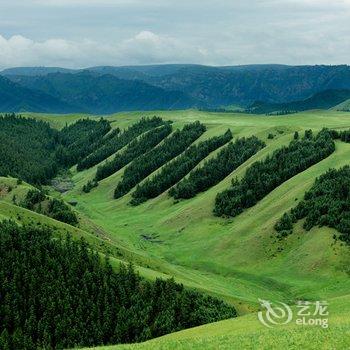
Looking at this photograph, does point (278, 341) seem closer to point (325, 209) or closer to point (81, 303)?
point (81, 303)

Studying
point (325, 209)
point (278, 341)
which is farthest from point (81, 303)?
point (325, 209)

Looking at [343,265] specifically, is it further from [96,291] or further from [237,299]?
[96,291]

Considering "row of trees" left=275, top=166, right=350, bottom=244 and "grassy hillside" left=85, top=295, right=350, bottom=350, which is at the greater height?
"grassy hillside" left=85, top=295, right=350, bottom=350

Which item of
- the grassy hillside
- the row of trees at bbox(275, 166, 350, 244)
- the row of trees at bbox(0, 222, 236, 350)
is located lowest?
the row of trees at bbox(0, 222, 236, 350)

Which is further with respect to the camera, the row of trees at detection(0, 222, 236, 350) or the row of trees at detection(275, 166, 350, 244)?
the row of trees at detection(275, 166, 350, 244)

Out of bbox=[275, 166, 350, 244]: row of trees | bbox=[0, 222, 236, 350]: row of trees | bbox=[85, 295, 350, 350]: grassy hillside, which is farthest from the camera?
bbox=[275, 166, 350, 244]: row of trees

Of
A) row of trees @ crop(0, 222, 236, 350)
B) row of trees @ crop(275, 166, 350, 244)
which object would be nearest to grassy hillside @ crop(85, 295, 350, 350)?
row of trees @ crop(0, 222, 236, 350)

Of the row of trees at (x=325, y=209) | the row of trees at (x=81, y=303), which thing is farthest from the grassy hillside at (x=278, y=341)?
the row of trees at (x=325, y=209)

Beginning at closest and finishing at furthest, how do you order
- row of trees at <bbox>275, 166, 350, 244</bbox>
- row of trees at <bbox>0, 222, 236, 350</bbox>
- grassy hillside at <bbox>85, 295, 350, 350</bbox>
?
grassy hillside at <bbox>85, 295, 350, 350</bbox> → row of trees at <bbox>0, 222, 236, 350</bbox> → row of trees at <bbox>275, 166, 350, 244</bbox>

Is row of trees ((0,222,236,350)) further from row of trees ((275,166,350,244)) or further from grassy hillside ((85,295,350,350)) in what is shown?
grassy hillside ((85,295,350,350))
